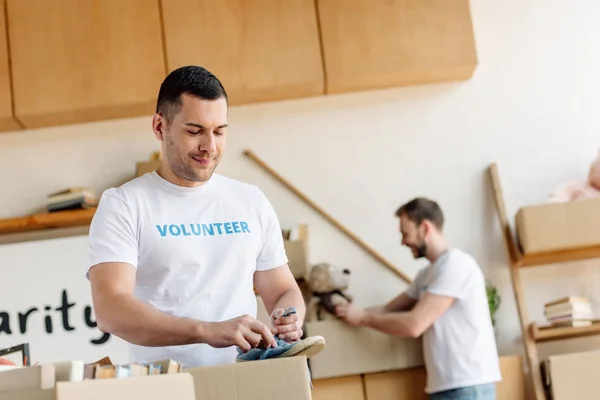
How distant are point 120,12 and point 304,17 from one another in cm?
84

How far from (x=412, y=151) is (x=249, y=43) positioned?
0.90 meters

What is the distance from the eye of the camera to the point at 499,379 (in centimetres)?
352

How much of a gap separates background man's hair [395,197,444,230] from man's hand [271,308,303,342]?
1.91 m

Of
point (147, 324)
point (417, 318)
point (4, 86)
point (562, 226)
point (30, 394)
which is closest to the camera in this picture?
point (30, 394)

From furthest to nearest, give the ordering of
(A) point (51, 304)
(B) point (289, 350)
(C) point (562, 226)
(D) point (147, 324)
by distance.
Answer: (A) point (51, 304)
(C) point (562, 226)
(D) point (147, 324)
(B) point (289, 350)

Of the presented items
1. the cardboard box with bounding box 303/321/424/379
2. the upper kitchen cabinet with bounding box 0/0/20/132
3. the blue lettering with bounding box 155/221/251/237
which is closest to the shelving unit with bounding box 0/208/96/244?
the upper kitchen cabinet with bounding box 0/0/20/132

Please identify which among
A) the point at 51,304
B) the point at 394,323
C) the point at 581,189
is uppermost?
the point at 581,189

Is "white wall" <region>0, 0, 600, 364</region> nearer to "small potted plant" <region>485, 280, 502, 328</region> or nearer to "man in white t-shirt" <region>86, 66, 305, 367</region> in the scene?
"small potted plant" <region>485, 280, 502, 328</region>

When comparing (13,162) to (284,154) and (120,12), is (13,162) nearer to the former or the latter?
(120,12)

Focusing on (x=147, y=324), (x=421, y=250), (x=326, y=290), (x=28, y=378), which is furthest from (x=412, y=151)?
(x=28, y=378)

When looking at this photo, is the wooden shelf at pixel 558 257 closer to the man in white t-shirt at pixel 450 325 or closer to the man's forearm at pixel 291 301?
the man in white t-shirt at pixel 450 325

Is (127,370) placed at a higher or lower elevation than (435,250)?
lower

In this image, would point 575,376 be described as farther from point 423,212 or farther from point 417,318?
point 423,212

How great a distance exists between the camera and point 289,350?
172cm
